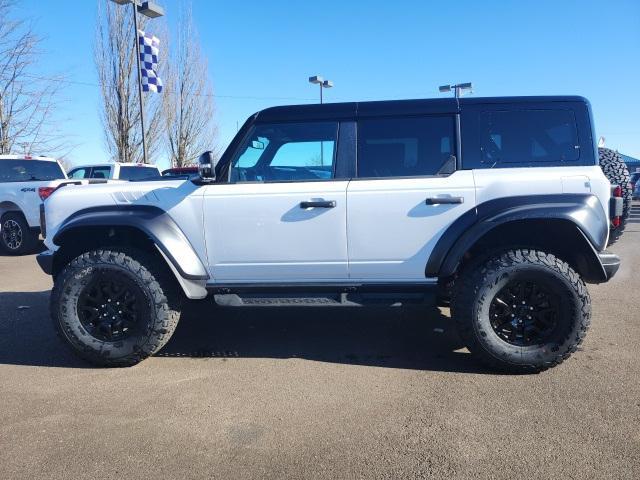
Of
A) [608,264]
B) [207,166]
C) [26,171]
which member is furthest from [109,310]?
[26,171]

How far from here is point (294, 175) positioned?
12.5 ft

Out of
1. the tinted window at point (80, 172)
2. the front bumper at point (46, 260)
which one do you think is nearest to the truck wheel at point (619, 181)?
the front bumper at point (46, 260)

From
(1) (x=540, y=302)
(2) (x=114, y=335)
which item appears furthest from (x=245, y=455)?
(1) (x=540, y=302)

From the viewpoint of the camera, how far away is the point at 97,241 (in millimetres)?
3938

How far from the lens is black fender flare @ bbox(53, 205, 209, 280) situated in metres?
3.62

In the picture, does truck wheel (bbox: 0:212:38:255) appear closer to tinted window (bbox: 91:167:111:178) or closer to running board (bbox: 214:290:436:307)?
tinted window (bbox: 91:167:111:178)

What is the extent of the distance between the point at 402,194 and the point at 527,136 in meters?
1.07

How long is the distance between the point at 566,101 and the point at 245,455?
3328mm

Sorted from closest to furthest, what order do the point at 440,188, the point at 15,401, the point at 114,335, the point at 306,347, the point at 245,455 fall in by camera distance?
the point at 245,455
the point at 15,401
the point at 440,188
the point at 114,335
the point at 306,347

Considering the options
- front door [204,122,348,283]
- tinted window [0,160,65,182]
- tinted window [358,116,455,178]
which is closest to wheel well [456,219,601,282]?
tinted window [358,116,455,178]

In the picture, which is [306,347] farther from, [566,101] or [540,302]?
[566,101]

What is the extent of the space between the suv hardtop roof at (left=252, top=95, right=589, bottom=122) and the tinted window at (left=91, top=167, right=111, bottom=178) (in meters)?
9.56

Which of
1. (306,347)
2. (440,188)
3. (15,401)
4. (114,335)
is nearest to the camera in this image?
(15,401)

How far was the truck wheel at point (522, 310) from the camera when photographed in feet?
11.1
